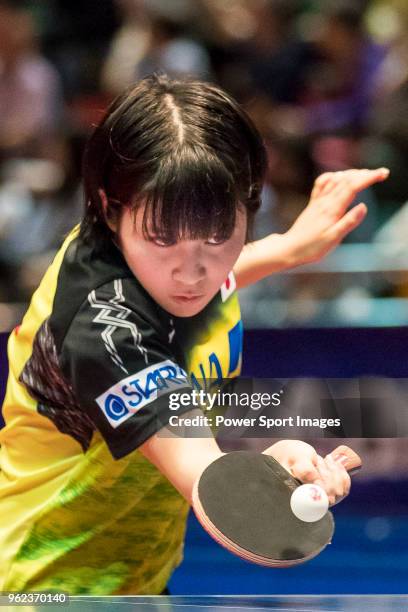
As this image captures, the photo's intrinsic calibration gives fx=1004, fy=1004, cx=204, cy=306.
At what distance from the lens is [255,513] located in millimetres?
1097

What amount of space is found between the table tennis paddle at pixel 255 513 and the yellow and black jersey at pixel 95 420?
0.09 meters

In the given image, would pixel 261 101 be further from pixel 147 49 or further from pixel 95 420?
pixel 95 420

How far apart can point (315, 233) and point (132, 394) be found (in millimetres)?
496

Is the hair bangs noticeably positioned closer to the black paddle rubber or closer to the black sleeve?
the black sleeve

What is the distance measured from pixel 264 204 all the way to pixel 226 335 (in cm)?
54

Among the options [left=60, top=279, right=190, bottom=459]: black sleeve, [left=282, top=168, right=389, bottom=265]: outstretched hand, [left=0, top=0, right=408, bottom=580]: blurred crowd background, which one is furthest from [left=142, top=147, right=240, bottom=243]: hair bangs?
[left=0, top=0, right=408, bottom=580]: blurred crowd background

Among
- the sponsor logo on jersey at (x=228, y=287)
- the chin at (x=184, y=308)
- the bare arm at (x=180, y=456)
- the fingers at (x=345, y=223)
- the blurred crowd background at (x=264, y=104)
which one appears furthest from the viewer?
the blurred crowd background at (x=264, y=104)

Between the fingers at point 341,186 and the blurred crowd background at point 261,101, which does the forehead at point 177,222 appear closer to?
the fingers at point 341,186

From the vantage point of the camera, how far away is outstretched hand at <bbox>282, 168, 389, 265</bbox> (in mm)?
1455

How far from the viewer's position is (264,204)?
177cm

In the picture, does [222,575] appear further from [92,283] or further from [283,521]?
[92,283]

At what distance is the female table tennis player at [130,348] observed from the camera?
1.08m

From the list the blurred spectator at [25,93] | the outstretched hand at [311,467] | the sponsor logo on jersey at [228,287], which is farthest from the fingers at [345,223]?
the blurred spectator at [25,93]

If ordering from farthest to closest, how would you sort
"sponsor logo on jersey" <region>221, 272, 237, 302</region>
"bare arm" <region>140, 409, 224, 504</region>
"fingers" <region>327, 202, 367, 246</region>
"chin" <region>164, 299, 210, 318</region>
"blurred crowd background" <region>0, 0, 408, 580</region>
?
"blurred crowd background" <region>0, 0, 408, 580</region> < "fingers" <region>327, 202, 367, 246</region> < "sponsor logo on jersey" <region>221, 272, 237, 302</region> < "chin" <region>164, 299, 210, 318</region> < "bare arm" <region>140, 409, 224, 504</region>
